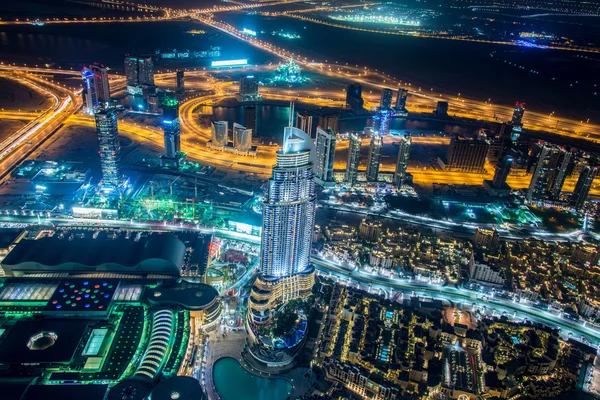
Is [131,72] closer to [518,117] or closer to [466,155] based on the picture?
[466,155]

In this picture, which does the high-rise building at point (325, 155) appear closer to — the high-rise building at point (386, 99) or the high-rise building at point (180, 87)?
the high-rise building at point (386, 99)

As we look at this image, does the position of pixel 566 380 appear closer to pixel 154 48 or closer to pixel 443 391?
pixel 443 391

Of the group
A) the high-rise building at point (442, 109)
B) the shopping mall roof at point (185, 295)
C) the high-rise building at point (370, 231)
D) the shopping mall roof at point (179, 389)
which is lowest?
the shopping mall roof at point (179, 389)

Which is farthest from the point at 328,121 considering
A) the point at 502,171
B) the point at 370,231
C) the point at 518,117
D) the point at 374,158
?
the point at 518,117

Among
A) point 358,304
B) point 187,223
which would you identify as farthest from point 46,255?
point 358,304

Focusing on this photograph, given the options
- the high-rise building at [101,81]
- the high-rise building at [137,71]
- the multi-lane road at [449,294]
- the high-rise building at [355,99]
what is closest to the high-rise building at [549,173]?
the multi-lane road at [449,294]

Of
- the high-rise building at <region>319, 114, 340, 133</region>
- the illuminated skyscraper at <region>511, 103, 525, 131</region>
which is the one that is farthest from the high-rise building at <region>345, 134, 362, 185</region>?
the illuminated skyscraper at <region>511, 103, 525, 131</region>

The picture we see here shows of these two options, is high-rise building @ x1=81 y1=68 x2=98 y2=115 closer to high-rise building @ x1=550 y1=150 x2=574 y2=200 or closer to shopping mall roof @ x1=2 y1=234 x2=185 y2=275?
shopping mall roof @ x1=2 y1=234 x2=185 y2=275
